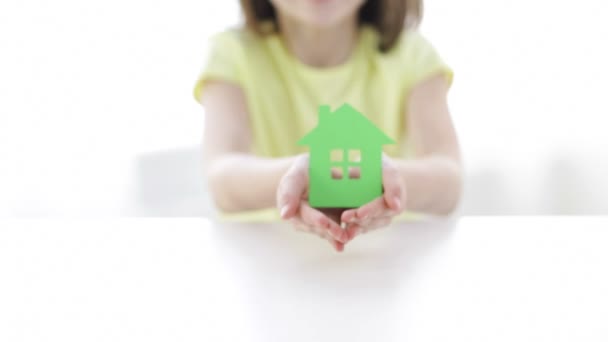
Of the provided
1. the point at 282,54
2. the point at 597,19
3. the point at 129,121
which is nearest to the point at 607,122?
the point at 597,19

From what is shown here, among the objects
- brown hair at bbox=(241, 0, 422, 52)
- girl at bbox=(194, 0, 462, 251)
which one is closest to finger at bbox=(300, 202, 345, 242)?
girl at bbox=(194, 0, 462, 251)

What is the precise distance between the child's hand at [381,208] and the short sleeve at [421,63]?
51cm

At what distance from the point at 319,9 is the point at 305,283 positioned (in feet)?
1.79

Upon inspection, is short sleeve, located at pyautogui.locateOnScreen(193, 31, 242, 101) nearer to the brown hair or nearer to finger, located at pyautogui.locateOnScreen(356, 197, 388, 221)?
the brown hair

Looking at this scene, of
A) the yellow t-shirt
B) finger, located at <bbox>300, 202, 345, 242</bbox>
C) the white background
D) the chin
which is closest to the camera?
finger, located at <bbox>300, 202, 345, 242</bbox>

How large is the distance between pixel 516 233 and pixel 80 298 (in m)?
0.44

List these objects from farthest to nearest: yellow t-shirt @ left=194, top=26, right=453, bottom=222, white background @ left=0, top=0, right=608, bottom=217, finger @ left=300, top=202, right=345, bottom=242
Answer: white background @ left=0, top=0, right=608, bottom=217, yellow t-shirt @ left=194, top=26, right=453, bottom=222, finger @ left=300, top=202, right=345, bottom=242

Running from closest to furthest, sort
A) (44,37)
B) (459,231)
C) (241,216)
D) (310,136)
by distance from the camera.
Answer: (310,136) < (459,231) < (241,216) < (44,37)

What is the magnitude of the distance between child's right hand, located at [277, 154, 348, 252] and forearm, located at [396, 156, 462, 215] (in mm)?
230

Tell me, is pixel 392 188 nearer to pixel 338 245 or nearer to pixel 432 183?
pixel 338 245

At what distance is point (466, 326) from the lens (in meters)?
0.45

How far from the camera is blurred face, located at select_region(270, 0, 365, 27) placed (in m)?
0.99

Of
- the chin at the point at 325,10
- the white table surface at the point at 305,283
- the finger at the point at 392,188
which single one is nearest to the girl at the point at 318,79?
the chin at the point at 325,10

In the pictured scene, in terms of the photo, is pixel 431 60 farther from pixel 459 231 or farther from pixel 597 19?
pixel 597 19
